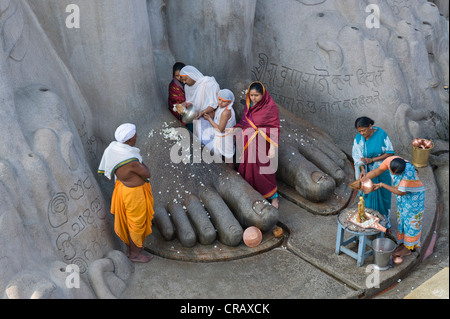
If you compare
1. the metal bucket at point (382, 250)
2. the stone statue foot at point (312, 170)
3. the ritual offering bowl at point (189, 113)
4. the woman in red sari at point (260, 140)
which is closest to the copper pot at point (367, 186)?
the metal bucket at point (382, 250)

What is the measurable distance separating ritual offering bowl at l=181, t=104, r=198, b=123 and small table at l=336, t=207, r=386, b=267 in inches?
66.7

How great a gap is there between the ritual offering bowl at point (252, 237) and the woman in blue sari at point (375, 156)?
1027 mm

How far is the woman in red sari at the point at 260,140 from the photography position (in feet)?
15.8

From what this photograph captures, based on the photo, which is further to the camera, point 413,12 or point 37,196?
point 413,12

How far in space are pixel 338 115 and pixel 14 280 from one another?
4008 millimetres

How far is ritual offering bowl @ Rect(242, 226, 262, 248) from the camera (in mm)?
4520

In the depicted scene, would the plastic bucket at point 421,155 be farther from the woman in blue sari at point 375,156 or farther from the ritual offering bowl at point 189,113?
the ritual offering bowl at point 189,113

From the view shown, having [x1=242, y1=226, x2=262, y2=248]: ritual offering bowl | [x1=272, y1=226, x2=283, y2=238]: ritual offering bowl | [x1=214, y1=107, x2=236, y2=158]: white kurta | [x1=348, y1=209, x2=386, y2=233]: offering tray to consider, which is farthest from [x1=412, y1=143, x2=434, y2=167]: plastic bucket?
[x1=242, y1=226, x2=262, y2=248]: ritual offering bowl

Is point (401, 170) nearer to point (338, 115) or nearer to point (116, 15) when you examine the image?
point (338, 115)

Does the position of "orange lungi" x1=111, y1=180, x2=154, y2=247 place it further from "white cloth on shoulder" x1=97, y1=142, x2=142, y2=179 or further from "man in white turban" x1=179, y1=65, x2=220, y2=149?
"man in white turban" x1=179, y1=65, x2=220, y2=149

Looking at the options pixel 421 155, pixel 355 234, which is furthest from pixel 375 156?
pixel 421 155

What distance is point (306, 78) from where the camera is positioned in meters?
6.15

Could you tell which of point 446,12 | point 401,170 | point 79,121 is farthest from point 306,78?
point 446,12

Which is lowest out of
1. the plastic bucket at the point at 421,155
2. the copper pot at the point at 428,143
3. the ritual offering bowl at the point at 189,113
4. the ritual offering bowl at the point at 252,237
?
the ritual offering bowl at the point at 252,237
